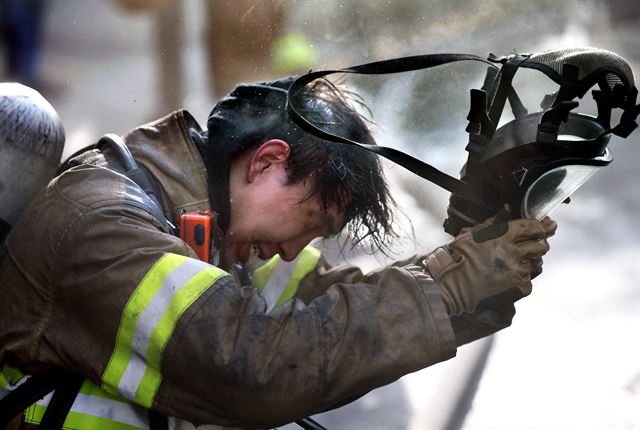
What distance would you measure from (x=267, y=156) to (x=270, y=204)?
119mm

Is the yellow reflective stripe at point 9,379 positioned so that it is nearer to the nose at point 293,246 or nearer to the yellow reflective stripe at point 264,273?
the nose at point 293,246

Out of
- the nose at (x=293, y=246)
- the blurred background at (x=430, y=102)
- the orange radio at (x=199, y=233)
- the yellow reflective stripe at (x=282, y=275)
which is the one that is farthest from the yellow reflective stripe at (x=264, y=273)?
the orange radio at (x=199, y=233)

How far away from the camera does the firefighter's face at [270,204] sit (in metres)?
2.13

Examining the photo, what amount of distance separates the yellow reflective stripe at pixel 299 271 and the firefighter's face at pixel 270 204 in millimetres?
343

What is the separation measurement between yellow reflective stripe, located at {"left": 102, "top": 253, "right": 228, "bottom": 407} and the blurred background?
0.87 metres

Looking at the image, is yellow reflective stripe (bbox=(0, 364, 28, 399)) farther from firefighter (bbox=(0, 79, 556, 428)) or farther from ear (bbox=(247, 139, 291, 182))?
ear (bbox=(247, 139, 291, 182))

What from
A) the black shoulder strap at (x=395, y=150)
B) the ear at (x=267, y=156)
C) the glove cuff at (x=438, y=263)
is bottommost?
the glove cuff at (x=438, y=263)

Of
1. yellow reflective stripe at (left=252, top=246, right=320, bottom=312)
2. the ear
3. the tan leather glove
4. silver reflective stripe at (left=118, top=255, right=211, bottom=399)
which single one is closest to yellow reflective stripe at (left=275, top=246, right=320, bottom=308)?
yellow reflective stripe at (left=252, top=246, right=320, bottom=312)

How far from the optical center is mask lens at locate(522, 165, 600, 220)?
1853 mm

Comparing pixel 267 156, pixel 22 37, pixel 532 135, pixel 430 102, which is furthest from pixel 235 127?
pixel 22 37

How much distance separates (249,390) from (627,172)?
3.58 meters

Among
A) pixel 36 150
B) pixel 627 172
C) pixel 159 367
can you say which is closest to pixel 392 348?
pixel 159 367

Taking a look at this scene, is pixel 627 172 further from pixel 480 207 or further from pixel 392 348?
pixel 392 348

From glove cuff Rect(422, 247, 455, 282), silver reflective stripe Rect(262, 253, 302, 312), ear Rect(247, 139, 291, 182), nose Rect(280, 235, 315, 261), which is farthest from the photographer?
silver reflective stripe Rect(262, 253, 302, 312)
